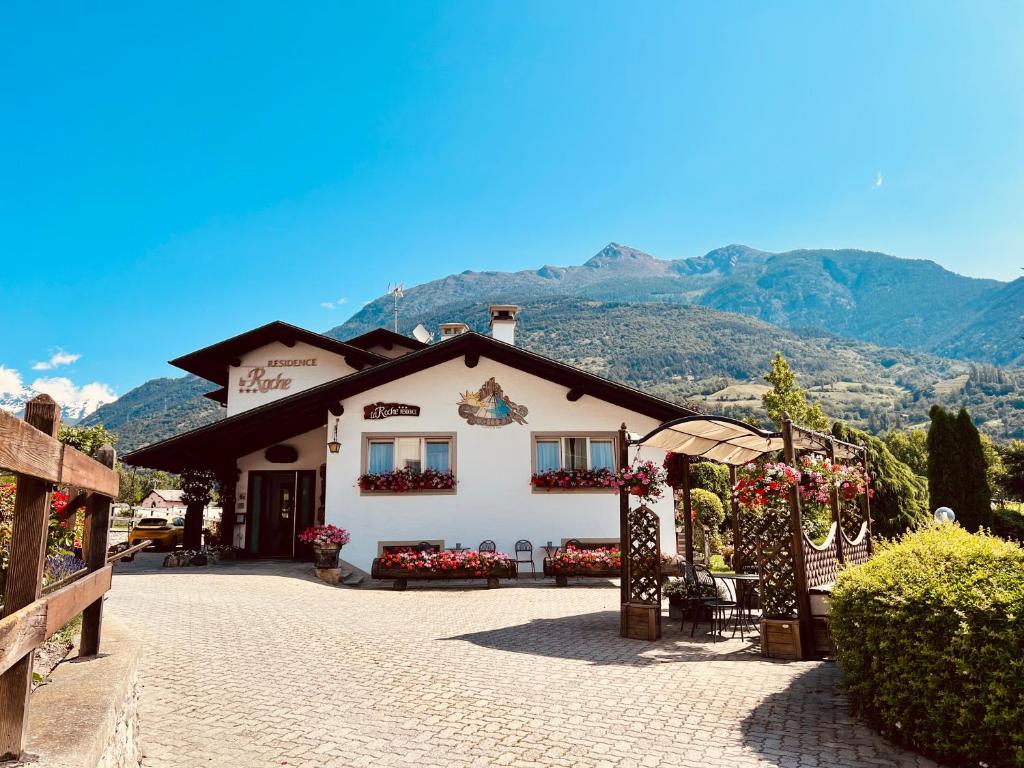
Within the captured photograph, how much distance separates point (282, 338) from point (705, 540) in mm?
14319

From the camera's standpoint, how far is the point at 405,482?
15.4 meters

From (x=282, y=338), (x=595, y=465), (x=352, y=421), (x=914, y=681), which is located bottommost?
(x=914, y=681)

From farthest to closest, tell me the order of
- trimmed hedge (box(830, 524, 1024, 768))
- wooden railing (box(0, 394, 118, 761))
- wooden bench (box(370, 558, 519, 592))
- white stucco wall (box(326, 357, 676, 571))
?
white stucco wall (box(326, 357, 676, 571)), wooden bench (box(370, 558, 519, 592)), trimmed hedge (box(830, 524, 1024, 768)), wooden railing (box(0, 394, 118, 761))

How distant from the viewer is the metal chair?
15305mm

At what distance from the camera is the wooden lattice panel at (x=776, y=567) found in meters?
7.91

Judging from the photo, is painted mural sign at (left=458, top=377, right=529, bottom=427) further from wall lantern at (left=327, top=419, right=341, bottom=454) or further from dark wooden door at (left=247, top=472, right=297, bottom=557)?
dark wooden door at (left=247, top=472, right=297, bottom=557)

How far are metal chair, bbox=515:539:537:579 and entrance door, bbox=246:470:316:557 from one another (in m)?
6.75

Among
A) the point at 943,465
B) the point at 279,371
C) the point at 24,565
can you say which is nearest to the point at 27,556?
the point at 24,565

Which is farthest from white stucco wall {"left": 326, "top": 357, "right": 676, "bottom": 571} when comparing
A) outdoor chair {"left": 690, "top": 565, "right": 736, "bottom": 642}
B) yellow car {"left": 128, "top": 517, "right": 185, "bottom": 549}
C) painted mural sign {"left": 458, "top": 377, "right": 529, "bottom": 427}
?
yellow car {"left": 128, "top": 517, "right": 185, "bottom": 549}

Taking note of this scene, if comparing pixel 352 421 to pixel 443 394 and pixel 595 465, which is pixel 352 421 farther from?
pixel 595 465

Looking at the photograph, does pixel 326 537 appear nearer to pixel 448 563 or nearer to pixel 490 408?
pixel 448 563

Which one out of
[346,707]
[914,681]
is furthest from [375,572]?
[914,681]

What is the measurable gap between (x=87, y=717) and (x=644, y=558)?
715 cm

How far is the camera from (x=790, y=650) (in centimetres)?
765
